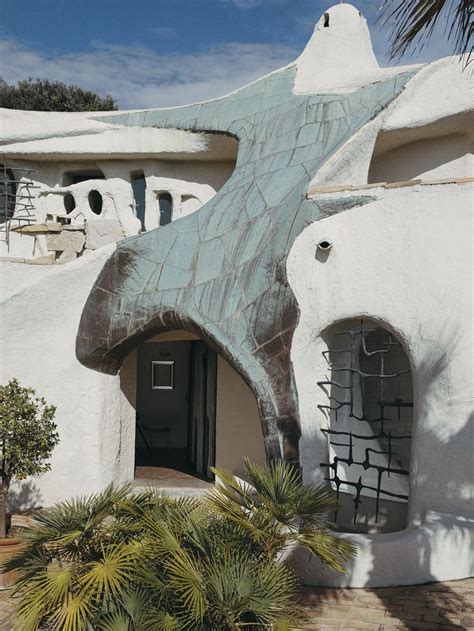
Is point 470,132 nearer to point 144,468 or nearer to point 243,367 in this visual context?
point 243,367

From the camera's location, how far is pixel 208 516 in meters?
5.98

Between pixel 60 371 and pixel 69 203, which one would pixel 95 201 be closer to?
pixel 69 203

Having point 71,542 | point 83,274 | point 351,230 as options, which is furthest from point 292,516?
point 83,274

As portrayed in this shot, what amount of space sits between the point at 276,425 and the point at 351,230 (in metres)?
2.58

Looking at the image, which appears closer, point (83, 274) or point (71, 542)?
point (71, 542)

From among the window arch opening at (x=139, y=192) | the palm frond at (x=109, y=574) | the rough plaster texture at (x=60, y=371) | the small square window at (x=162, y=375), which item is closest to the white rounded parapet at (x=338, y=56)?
the window arch opening at (x=139, y=192)

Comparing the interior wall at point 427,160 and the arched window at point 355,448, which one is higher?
the interior wall at point 427,160

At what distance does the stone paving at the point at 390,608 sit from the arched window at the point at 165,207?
355 inches

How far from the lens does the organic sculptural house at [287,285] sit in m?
8.17

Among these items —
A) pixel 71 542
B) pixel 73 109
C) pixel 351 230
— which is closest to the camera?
pixel 71 542

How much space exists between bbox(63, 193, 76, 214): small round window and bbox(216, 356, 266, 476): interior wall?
18.1 feet

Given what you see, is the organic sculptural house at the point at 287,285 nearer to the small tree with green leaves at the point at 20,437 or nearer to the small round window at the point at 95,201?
the small round window at the point at 95,201

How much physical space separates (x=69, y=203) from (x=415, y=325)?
32.5ft

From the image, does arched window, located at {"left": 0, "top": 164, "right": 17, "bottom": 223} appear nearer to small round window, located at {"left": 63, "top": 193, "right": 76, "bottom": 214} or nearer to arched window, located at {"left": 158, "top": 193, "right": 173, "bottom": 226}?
small round window, located at {"left": 63, "top": 193, "right": 76, "bottom": 214}
